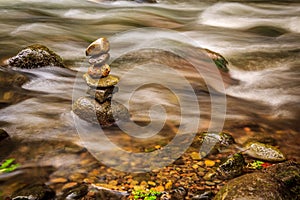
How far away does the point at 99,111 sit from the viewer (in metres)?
4.91

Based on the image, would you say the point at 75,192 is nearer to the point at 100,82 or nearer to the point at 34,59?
the point at 100,82

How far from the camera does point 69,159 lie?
420cm

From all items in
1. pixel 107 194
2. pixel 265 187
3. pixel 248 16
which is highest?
pixel 248 16

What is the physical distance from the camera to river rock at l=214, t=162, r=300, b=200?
9.79 feet

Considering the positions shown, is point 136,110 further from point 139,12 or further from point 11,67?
point 139,12

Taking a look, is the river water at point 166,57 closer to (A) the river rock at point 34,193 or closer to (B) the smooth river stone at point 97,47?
(A) the river rock at point 34,193

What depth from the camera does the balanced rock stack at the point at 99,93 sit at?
15.9ft

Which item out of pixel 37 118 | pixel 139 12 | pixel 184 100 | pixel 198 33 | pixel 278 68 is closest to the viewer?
pixel 37 118

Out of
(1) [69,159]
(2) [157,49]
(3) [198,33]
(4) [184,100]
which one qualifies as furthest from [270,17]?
(1) [69,159]

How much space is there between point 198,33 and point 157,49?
3.14 meters

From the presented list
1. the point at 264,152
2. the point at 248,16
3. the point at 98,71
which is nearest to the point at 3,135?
the point at 98,71

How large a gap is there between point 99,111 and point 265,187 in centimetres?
275

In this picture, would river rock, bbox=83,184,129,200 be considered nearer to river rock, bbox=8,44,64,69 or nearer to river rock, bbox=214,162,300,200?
river rock, bbox=214,162,300,200

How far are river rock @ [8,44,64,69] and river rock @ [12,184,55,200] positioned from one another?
13.5ft
